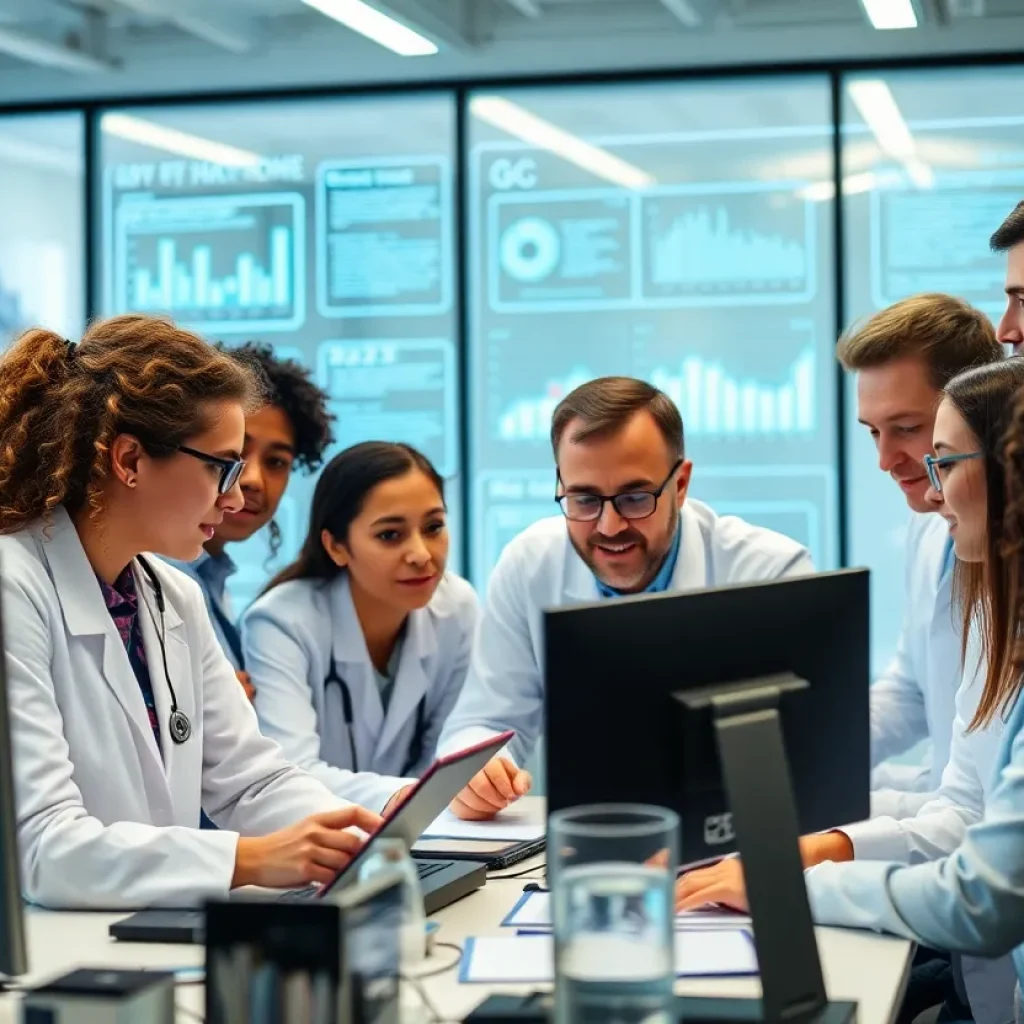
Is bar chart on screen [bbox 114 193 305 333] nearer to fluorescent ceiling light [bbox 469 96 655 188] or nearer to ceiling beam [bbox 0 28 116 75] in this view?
ceiling beam [bbox 0 28 116 75]

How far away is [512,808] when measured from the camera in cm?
252

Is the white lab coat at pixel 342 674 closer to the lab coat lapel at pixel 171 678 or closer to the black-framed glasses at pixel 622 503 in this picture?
the black-framed glasses at pixel 622 503

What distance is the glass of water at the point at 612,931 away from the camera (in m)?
1.24

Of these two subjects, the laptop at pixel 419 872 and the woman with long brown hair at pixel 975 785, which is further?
the laptop at pixel 419 872

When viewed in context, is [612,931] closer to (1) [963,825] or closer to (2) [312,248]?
(1) [963,825]

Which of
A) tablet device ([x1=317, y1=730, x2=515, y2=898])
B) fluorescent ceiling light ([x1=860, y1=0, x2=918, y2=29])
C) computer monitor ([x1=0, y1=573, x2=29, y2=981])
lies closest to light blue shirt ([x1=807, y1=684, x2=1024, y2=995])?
tablet device ([x1=317, y1=730, x2=515, y2=898])

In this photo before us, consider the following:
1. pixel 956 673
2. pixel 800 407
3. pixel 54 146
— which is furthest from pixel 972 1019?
pixel 54 146

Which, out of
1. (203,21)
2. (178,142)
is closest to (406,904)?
(203,21)

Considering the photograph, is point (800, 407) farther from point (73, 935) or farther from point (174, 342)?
point (73, 935)

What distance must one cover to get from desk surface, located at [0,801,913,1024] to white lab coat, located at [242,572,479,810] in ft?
3.64

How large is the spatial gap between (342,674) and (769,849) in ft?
5.72

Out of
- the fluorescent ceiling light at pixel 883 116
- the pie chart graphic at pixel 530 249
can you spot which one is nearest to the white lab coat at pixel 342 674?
the pie chart graphic at pixel 530 249

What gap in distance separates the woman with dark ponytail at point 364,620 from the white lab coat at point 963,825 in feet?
4.02

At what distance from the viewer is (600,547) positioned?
284 centimetres
